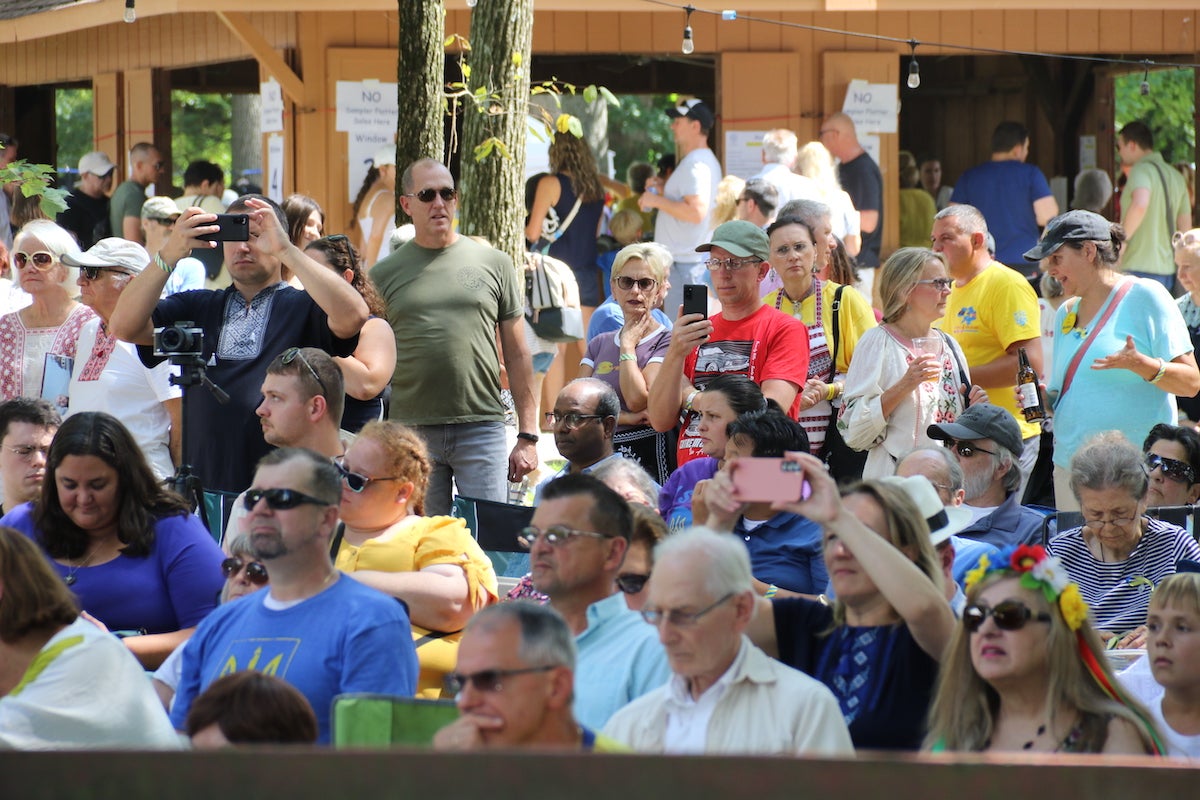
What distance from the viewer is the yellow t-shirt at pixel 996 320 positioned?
22.7 ft

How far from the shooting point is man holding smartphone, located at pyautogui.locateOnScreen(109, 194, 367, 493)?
5.62 metres

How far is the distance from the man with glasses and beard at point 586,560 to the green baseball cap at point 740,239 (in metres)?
2.06

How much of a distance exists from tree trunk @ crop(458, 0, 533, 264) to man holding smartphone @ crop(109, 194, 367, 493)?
2151 mm

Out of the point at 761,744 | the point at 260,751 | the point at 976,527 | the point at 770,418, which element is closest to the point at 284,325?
the point at 770,418

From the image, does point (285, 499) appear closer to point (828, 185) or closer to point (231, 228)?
point (231, 228)

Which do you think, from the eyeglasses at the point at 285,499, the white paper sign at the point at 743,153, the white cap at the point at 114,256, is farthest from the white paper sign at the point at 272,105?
the eyeglasses at the point at 285,499

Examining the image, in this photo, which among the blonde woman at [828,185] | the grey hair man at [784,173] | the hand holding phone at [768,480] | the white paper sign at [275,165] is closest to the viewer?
the hand holding phone at [768,480]

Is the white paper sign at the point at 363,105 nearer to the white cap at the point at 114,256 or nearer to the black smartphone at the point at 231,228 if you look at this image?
the white cap at the point at 114,256

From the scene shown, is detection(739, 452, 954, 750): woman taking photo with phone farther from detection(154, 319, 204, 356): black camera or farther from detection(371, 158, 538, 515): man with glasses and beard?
detection(371, 158, 538, 515): man with glasses and beard

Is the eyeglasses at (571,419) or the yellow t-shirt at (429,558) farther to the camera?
the eyeglasses at (571,419)

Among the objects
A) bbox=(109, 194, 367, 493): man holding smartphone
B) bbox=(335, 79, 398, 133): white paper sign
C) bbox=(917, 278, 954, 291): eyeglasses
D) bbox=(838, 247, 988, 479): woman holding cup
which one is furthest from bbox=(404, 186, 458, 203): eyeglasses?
bbox=(335, 79, 398, 133): white paper sign

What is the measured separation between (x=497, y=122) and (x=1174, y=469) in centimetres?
351

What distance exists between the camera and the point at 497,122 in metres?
7.87

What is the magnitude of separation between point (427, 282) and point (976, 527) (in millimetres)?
2361
